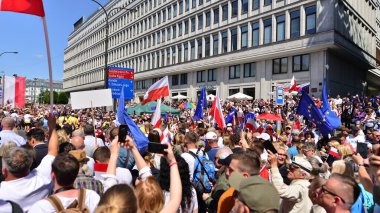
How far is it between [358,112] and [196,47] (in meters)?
31.9

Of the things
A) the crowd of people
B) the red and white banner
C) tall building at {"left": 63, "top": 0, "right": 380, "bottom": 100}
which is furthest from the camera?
tall building at {"left": 63, "top": 0, "right": 380, "bottom": 100}

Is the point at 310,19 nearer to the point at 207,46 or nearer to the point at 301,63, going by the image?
the point at 301,63

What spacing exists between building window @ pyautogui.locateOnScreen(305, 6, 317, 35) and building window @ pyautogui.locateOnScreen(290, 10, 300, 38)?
103 centimetres

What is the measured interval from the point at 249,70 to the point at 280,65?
4526 millimetres

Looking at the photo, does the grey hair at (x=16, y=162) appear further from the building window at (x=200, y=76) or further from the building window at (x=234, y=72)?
the building window at (x=200, y=76)

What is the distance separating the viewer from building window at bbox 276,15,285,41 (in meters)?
35.0

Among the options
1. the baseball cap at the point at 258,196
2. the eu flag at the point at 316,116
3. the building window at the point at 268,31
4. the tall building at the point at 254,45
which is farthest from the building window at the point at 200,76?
the baseball cap at the point at 258,196

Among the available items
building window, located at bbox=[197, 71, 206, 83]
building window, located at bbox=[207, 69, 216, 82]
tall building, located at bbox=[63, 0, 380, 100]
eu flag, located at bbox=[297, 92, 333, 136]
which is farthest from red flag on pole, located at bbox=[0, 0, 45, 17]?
building window, located at bbox=[197, 71, 206, 83]

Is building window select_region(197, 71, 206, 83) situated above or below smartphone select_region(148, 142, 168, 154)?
above

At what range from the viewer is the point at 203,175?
5.31m

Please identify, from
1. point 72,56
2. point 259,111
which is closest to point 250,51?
point 259,111

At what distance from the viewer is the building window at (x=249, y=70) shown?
3872cm

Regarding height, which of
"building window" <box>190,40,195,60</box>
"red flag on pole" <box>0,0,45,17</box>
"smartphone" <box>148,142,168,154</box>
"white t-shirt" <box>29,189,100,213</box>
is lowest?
"white t-shirt" <box>29,189,100,213</box>

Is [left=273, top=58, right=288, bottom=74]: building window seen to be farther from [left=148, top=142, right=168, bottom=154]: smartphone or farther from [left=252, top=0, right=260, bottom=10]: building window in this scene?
[left=148, top=142, right=168, bottom=154]: smartphone
